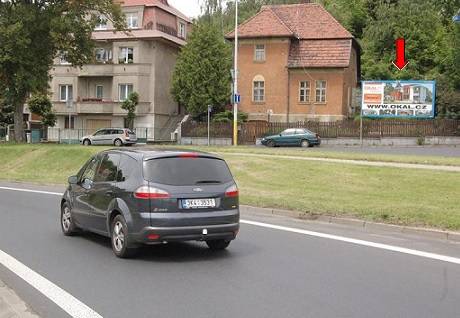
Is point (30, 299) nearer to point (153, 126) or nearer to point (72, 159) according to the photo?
point (72, 159)

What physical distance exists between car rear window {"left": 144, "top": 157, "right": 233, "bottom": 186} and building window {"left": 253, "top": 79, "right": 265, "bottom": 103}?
144ft

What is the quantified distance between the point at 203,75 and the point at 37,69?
15.5 m

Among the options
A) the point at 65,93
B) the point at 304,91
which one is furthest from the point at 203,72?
the point at 65,93

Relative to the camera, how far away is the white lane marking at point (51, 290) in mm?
6223

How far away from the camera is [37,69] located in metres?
37.8

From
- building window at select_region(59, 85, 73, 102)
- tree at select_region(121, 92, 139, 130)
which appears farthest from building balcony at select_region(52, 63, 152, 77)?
tree at select_region(121, 92, 139, 130)

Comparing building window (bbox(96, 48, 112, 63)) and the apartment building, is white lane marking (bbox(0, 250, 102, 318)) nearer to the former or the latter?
the apartment building

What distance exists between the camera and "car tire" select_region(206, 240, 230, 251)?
9688 millimetres

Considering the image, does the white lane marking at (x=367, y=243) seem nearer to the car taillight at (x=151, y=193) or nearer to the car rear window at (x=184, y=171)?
the car rear window at (x=184, y=171)

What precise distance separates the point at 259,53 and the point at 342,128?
459 inches

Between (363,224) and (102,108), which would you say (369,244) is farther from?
(102,108)

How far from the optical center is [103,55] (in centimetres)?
5691

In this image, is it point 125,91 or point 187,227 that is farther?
point 125,91

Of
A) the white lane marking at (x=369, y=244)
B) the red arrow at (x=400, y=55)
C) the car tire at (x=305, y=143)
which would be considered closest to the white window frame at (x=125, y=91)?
the car tire at (x=305, y=143)
